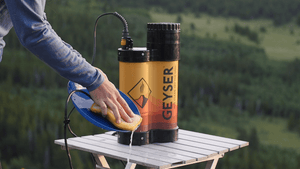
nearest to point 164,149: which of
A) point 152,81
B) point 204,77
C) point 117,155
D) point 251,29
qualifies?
point 117,155

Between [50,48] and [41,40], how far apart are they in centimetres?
4

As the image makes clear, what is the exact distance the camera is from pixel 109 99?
5.33 ft

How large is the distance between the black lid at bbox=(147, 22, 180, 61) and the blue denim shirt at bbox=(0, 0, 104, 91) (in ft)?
2.05

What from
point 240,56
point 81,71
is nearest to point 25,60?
point 240,56

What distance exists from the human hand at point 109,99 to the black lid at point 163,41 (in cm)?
49

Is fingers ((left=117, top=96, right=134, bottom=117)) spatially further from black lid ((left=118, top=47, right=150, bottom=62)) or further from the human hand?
black lid ((left=118, top=47, right=150, bottom=62))

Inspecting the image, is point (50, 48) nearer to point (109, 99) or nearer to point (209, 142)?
point (109, 99)

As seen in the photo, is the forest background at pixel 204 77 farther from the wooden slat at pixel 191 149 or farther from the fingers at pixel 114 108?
the fingers at pixel 114 108

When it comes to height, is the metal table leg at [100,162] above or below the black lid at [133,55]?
below

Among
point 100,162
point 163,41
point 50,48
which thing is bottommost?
point 100,162

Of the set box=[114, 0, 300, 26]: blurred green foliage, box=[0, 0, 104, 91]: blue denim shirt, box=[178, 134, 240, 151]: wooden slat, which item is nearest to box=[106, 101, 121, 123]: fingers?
box=[0, 0, 104, 91]: blue denim shirt

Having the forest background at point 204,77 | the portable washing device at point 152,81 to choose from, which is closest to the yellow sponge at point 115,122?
the portable washing device at point 152,81

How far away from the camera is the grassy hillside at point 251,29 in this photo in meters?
7.07

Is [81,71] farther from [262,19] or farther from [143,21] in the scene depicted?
→ [262,19]
